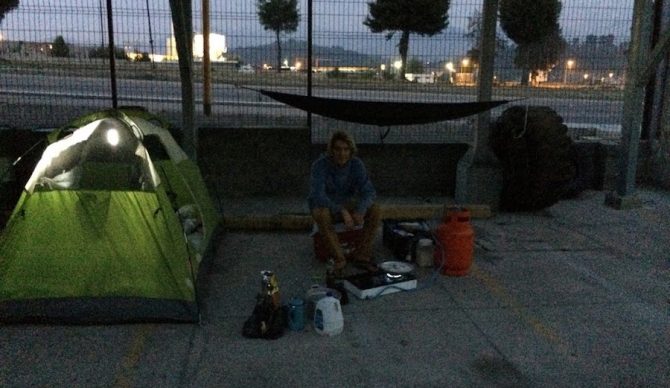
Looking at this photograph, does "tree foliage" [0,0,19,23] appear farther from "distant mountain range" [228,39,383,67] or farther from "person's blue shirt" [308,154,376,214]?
"person's blue shirt" [308,154,376,214]

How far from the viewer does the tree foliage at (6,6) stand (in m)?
6.33

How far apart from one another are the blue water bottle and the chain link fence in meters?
3.22

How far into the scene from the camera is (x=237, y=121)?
789cm

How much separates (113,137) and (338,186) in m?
1.82

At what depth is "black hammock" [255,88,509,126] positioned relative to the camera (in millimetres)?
5617

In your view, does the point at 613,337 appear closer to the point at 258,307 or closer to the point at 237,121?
the point at 258,307

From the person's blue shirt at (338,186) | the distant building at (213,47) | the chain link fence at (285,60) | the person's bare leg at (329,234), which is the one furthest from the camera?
the distant building at (213,47)

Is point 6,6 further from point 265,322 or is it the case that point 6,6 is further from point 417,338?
point 417,338

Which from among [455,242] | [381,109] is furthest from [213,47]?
[455,242]

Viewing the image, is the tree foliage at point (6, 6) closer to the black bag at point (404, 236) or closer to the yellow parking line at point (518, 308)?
the black bag at point (404, 236)

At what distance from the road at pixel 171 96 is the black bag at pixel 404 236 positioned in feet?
7.77

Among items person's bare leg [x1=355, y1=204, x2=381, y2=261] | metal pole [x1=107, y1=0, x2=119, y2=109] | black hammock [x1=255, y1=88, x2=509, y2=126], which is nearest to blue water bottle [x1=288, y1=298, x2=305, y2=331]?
person's bare leg [x1=355, y1=204, x2=381, y2=261]

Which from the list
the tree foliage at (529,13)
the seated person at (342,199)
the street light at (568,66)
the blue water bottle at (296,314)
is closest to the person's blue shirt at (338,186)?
the seated person at (342,199)

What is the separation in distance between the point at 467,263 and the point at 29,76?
6.33 meters
